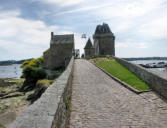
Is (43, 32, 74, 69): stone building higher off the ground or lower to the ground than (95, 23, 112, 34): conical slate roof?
lower

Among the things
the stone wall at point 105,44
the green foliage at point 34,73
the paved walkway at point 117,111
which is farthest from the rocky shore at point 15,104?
the stone wall at point 105,44

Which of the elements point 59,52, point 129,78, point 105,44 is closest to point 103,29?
point 105,44

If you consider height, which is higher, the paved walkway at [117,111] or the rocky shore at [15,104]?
the paved walkway at [117,111]

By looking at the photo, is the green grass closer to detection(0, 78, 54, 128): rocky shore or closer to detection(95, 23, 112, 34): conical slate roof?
detection(0, 78, 54, 128): rocky shore

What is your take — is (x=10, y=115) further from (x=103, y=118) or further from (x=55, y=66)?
(x=55, y=66)

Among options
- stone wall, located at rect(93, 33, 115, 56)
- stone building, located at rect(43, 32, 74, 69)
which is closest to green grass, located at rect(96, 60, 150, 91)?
stone building, located at rect(43, 32, 74, 69)

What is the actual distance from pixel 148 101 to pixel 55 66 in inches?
1271

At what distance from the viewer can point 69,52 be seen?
37.5 meters

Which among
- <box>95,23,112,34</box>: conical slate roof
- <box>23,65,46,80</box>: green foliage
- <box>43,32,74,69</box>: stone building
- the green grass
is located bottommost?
<box>23,65,46,80</box>: green foliage

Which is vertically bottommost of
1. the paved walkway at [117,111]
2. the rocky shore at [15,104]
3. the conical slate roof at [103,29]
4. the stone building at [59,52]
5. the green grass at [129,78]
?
the rocky shore at [15,104]

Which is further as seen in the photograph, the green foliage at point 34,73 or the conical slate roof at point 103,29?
the conical slate roof at point 103,29

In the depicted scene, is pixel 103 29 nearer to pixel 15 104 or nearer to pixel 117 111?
pixel 15 104

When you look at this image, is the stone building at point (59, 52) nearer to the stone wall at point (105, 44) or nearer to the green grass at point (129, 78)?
the stone wall at point (105, 44)

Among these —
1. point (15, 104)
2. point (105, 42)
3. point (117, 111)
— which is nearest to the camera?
point (117, 111)
